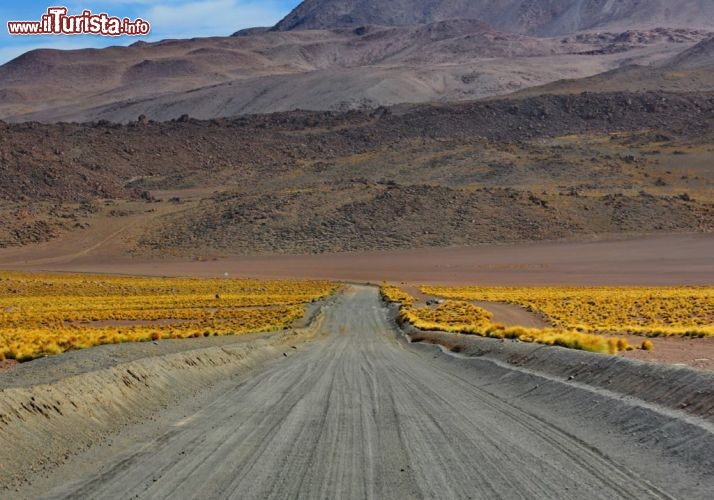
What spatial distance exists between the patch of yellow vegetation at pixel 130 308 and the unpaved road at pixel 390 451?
31.2 feet

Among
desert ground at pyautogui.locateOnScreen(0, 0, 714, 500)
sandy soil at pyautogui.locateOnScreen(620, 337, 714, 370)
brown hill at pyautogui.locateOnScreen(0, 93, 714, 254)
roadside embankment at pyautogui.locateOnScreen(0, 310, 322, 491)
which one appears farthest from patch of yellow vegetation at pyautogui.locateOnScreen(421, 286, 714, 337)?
brown hill at pyautogui.locateOnScreen(0, 93, 714, 254)

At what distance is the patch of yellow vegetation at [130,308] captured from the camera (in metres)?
27.1

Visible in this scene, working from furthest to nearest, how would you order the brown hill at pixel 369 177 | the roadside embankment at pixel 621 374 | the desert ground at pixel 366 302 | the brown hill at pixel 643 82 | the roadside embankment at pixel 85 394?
the brown hill at pixel 643 82 < the brown hill at pixel 369 177 < the roadside embankment at pixel 621 374 < the roadside embankment at pixel 85 394 < the desert ground at pixel 366 302

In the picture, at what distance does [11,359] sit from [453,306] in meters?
28.1

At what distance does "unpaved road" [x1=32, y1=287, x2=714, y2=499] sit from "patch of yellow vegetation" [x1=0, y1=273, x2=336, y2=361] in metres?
9.51

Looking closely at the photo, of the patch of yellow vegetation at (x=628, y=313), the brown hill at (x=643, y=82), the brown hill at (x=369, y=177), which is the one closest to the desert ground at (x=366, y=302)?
the patch of yellow vegetation at (x=628, y=313)

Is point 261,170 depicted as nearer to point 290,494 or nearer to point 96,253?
point 96,253

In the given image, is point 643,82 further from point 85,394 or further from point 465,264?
point 85,394

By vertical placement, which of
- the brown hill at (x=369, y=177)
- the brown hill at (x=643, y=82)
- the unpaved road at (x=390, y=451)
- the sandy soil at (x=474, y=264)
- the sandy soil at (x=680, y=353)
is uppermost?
the brown hill at (x=643, y=82)

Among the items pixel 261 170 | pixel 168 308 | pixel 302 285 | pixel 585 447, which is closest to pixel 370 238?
pixel 302 285

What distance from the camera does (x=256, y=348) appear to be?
79.9 feet

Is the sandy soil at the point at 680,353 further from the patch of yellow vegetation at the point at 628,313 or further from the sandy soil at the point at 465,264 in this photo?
the sandy soil at the point at 465,264

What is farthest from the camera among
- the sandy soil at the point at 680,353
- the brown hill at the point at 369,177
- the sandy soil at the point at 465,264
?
the brown hill at the point at 369,177

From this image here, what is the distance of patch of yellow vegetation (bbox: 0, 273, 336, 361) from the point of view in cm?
A: 2709
